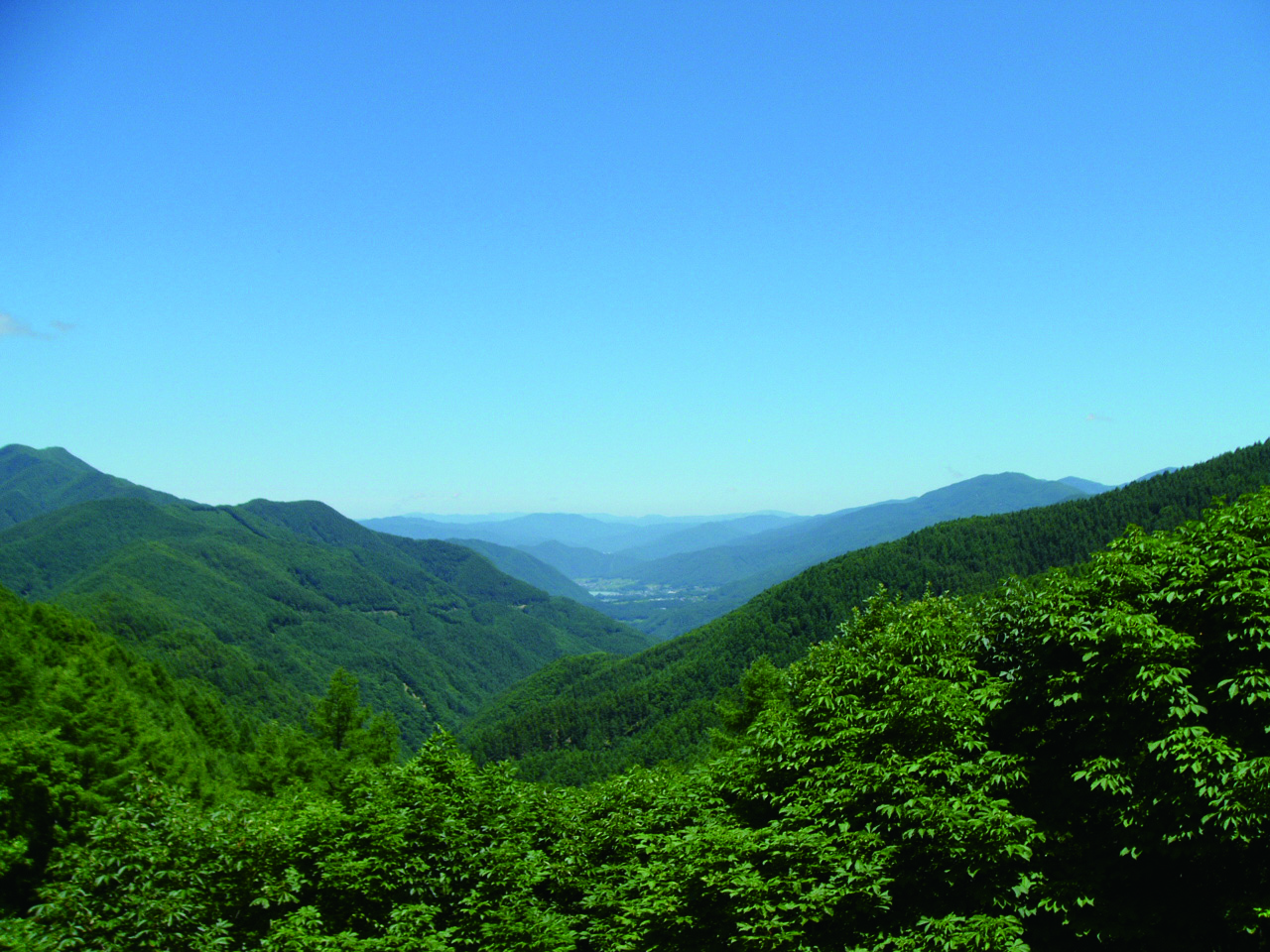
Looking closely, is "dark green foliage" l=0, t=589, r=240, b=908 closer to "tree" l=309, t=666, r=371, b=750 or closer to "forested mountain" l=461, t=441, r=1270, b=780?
"tree" l=309, t=666, r=371, b=750

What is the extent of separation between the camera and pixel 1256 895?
29.3 feet

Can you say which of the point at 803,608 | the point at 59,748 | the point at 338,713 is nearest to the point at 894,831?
the point at 59,748

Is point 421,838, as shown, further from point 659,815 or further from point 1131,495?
point 1131,495

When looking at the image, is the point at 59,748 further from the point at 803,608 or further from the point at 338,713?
the point at 803,608

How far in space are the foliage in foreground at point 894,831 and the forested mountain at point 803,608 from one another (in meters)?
118

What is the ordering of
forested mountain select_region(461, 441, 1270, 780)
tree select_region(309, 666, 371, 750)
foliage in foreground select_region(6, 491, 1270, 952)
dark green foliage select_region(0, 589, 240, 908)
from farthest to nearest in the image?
forested mountain select_region(461, 441, 1270, 780) < tree select_region(309, 666, 371, 750) < dark green foliage select_region(0, 589, 240, 908) < foliage in foreground select_region(6, 491, 1270, 952)

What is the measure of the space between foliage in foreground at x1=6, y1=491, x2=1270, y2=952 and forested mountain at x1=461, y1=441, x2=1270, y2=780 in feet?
386

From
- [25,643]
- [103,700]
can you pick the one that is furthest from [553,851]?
[25,643]

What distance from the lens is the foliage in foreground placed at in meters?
9.62

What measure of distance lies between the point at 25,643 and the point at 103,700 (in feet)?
69.6

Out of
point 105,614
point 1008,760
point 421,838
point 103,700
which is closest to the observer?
point 1008,760

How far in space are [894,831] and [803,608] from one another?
162773mm

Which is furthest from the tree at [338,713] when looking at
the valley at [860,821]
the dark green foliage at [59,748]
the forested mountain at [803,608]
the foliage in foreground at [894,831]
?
the forested mountain at [803,608]

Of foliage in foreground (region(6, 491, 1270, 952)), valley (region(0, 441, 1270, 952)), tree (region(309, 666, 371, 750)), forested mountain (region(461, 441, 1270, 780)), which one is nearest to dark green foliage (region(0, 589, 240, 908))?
valley (region(0, 441, 1270, 952))
